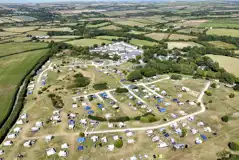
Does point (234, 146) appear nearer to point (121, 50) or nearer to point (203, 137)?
point (203, 137)

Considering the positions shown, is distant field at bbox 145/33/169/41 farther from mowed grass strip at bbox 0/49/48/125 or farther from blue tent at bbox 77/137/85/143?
blue tent at bbox 77/137/85/143

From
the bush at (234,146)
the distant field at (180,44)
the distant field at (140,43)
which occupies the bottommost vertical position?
the distant field at (140,43)

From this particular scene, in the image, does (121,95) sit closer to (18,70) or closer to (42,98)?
(42,98)

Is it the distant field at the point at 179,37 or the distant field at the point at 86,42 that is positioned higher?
the distant field at the point at 179,37

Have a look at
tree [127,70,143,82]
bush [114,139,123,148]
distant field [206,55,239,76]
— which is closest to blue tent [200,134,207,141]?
bush [114,139,123,148]

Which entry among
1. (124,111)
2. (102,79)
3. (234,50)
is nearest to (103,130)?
(124,111)

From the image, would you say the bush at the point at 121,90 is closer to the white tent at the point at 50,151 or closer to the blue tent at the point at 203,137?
the blue tent at the point at 203,137

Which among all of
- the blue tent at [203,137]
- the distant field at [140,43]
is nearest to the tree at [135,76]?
the blue tent at [203,137]
